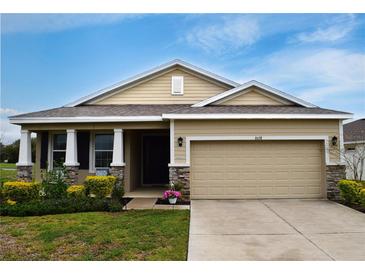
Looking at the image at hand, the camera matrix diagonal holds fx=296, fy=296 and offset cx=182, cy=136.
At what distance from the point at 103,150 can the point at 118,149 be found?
5.15 ft

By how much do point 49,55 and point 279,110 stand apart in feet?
42.3

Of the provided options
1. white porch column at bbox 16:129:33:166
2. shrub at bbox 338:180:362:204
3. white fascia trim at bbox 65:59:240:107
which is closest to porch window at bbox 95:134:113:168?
white porch column at bbox 16:129:33:166

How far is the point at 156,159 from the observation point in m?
14.0

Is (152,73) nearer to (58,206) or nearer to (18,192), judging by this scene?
(18,192)

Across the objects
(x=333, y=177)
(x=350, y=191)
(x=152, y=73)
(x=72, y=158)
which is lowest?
(x=350, y=191)

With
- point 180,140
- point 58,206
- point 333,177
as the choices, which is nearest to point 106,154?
point 180,140

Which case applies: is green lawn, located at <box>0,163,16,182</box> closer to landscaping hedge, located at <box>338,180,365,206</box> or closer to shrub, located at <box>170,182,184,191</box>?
shrub, located at <box>170,182,184,191</box>

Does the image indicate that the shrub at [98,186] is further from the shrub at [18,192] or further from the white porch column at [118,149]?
the shrub at [18,192]

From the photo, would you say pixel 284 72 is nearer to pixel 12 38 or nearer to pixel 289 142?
pixel 289 142

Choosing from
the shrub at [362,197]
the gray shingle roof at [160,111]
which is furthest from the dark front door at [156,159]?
the shrub at [362,197]

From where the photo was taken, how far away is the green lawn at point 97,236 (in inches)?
198

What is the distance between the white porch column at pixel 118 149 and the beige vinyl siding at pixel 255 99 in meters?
4.62

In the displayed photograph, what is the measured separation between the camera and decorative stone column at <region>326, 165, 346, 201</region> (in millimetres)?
10148
